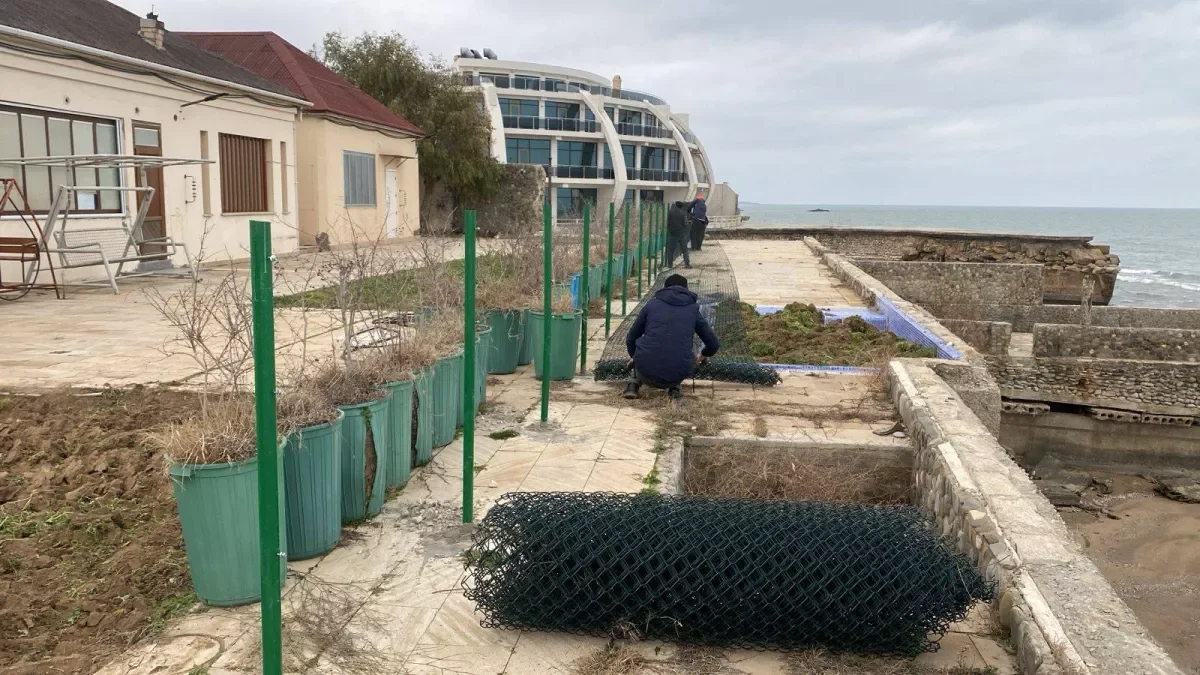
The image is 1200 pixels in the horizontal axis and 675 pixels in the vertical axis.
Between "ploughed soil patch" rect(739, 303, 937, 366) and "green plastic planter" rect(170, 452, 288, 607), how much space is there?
653 centimetres

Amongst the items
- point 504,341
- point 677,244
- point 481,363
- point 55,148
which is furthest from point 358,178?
point 481,363

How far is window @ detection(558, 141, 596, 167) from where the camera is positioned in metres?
58.8

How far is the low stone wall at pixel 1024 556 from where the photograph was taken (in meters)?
3.19

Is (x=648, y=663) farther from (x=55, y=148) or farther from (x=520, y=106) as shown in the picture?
(x=520, y=106)

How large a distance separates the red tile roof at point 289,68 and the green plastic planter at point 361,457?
59.1ft

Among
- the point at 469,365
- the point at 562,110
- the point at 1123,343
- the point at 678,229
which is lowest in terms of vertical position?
the point at 1123,343

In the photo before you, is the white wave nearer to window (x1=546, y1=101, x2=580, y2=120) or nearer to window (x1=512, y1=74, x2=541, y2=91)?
window (x1=546, y1=101, x2=580, y2=120)

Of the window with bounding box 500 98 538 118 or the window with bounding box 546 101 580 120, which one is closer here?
the window with bounding box 500 98 538 118

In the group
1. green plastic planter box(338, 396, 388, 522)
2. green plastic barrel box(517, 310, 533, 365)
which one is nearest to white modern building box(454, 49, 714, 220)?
green plastic barrel box(517, 310, 533, 365)

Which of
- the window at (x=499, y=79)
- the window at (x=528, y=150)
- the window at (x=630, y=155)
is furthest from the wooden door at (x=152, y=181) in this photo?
the window at (x=630, y=155)

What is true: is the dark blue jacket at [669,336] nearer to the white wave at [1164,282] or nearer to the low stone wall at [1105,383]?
the low stone wall at [1105,383]

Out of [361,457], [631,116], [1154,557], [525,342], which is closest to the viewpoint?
[361,457]

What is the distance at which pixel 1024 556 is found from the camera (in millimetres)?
3936

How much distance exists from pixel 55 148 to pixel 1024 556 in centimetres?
1282
